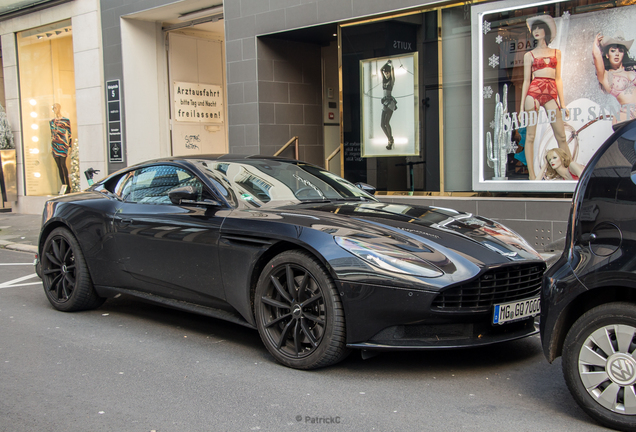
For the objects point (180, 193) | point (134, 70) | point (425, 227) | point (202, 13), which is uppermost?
point (202, 13)

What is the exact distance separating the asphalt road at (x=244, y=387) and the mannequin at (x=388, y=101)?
19.5 feet

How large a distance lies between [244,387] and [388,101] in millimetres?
7450

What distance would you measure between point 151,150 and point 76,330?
10.2 metres

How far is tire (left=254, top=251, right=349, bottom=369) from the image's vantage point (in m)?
4.12

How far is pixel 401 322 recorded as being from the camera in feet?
13.1

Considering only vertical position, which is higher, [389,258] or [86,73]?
[86,73]

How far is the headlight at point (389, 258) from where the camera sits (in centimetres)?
398

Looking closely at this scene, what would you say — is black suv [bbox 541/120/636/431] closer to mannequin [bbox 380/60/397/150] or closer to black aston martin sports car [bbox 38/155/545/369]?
black aston martin sports car [bbox 38/155/545/369]

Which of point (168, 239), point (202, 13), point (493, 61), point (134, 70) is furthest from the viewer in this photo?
point (134, 70)

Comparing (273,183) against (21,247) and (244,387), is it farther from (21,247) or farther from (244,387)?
(21,247)

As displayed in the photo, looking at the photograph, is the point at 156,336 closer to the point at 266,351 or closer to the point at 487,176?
the point at 266,351

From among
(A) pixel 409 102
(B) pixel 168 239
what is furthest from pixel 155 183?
(A) pixel 409 102

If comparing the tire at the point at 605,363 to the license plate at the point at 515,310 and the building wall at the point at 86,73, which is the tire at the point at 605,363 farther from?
the building wall at the point at 86,73

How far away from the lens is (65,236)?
6.26m
